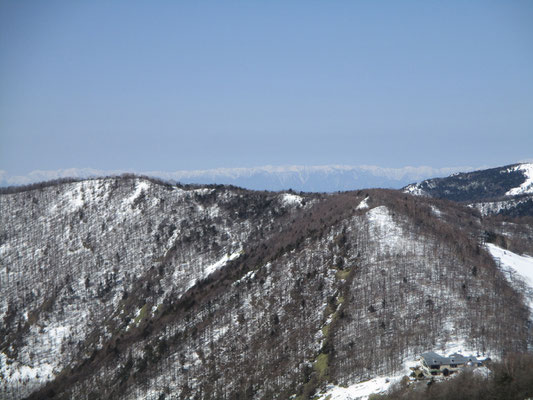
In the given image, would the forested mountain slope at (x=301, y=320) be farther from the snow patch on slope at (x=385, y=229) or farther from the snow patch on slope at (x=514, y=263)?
the snow patch on slope at (x=514, y=263)

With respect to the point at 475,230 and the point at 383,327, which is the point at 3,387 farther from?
the point at 475,230

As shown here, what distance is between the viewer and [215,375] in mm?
128500

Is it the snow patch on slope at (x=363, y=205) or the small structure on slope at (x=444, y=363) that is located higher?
the snow patch on slope at (x=363, y=205)


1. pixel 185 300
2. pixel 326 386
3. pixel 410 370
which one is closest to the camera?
pixel 410 370

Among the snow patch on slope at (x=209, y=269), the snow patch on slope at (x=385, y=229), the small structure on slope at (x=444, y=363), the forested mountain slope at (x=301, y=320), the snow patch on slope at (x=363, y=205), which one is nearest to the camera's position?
the small structure on slope at (x=444, y=363)

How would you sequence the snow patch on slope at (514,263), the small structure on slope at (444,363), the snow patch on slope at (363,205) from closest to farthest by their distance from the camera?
the small structure on slope at (444,363)
the snow patch on slope at (514,263)
the snow patch on slope at (363,205)

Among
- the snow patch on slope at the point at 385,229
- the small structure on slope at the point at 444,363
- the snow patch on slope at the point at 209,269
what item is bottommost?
the small structure on slope at the point at 444,363

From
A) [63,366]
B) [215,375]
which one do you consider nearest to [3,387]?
[63,366]

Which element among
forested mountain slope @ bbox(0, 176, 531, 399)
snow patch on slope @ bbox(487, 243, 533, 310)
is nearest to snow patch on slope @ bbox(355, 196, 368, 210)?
forested mountain slope @ bbox(0, 176, 531, 399)

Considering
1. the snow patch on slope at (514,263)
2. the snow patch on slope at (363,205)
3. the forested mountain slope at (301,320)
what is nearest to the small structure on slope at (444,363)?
the forested mountain slope at (301,320)

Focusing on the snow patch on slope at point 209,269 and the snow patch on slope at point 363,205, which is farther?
the snow patch on slope at point 209,269

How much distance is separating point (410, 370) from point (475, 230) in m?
112

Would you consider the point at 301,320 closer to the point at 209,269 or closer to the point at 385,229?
the point at 385,229

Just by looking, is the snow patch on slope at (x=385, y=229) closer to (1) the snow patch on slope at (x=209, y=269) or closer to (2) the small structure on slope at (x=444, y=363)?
(2) the small structure on slope at (x=444, y=363)
